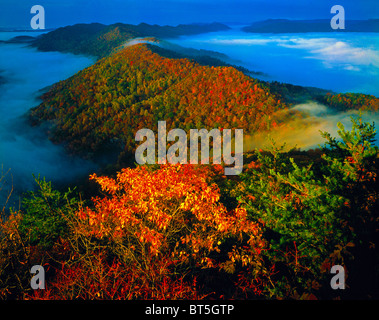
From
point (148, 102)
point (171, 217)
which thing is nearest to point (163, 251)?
point (171, 217)

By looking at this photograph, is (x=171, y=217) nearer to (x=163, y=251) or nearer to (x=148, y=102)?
(x=163, y=251)

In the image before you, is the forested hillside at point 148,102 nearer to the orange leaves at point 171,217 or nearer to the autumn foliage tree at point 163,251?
the orange leaves at point 171,217

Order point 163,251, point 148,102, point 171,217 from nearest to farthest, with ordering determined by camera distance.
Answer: point 171,217, point 163,251, point 148,102

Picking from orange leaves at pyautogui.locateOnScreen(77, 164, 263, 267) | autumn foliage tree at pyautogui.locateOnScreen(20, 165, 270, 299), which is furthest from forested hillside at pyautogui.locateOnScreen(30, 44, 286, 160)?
autumn foliage tree at pyautogui.locateOnScreen(20, 165, 270, 299)

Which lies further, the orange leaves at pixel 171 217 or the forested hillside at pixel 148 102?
the forested hillside at pixel 148 102

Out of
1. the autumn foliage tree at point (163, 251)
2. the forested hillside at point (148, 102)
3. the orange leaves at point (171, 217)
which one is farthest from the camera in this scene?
the forested hillside at point (148, 102)

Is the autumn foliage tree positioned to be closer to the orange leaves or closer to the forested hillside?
the orange leaves

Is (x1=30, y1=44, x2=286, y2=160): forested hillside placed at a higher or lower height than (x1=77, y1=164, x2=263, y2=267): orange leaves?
higher

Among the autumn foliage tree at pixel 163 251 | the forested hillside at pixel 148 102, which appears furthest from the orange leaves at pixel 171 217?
the forested hillside at pixel 148 102

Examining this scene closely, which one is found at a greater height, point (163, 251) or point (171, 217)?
point (171, 217)

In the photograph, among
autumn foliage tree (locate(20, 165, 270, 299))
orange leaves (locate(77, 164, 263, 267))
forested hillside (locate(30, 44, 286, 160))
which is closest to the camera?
autumn foliage tree (locate(20, 165, 270, 299))

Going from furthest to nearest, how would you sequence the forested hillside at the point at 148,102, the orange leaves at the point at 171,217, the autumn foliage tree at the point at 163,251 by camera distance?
the forested hillside at the point at 148,102, the orange leaves at the point at 171,217, the autumn foliage tree at the point at 163,251
